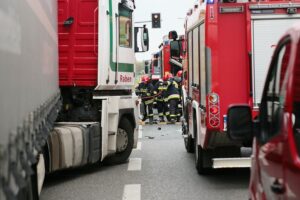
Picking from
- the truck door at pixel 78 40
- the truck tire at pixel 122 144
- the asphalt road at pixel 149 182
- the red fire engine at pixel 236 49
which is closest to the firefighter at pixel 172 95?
the asphalt road at pixel 149 182

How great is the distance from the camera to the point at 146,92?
23438mm

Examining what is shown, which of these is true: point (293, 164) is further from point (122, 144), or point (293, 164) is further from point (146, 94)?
point (146, 94)

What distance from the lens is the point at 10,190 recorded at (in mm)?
3293

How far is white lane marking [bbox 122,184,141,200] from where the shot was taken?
825cm

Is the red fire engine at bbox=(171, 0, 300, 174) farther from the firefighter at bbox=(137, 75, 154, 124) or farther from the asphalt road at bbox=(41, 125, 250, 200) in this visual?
the firefighter at bbox=(137, 75, 154, 124)

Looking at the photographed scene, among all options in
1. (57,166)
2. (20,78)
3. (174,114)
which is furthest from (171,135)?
(20,78)

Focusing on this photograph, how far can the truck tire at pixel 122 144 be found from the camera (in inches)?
441

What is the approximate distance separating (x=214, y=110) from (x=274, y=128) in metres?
4.79

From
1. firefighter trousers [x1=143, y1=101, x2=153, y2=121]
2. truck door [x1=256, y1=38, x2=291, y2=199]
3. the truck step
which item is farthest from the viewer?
firefighter trousers [x1=143, y1=101, x2=153, y2=121]

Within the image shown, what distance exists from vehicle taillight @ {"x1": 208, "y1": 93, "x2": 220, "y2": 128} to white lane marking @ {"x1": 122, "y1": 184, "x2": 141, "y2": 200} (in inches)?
55.0

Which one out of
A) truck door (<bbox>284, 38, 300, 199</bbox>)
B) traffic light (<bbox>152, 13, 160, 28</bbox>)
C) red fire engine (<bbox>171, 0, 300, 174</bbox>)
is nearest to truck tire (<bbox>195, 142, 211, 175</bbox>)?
red fire engine (<bbox>171, 0, 300, 174</bbox>)

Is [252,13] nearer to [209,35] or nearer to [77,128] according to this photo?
[209,35]

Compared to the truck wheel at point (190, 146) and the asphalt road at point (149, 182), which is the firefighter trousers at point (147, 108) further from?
the asphalt road at point (149, 182)

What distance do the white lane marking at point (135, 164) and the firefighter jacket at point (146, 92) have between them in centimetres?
1095
